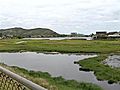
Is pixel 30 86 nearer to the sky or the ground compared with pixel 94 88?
nearer to the sky

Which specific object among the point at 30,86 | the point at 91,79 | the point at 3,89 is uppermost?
the point at 30,86

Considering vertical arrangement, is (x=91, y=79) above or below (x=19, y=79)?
below

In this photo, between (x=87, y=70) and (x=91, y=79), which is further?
(x=87, y=70)

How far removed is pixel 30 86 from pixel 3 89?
3.67m

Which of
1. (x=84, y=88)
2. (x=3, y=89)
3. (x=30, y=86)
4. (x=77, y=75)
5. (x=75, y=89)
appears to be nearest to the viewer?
(x=30, y=86)

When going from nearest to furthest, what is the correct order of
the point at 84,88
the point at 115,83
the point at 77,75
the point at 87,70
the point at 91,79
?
the point at 84,88 → the point at 115,83 → the point at 91,79 → the point at 77,75 → the point at 87,70

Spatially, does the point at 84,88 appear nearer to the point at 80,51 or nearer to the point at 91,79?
the point at 91,79

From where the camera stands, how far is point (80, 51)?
7238 centimetres

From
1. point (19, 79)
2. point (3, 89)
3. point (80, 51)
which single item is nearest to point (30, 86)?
point (19, 79)

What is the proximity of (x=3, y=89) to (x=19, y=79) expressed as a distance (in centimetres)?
310

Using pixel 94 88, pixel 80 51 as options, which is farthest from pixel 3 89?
pixel 80 51

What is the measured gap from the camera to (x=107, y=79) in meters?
29.3

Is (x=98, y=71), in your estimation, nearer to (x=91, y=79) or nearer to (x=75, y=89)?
(x=91, y=79)

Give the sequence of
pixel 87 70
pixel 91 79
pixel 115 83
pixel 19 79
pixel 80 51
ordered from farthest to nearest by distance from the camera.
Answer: pixel 80 51
pixel 87 70
pixel 91 79
pixel 115 83
pixel 19 79
